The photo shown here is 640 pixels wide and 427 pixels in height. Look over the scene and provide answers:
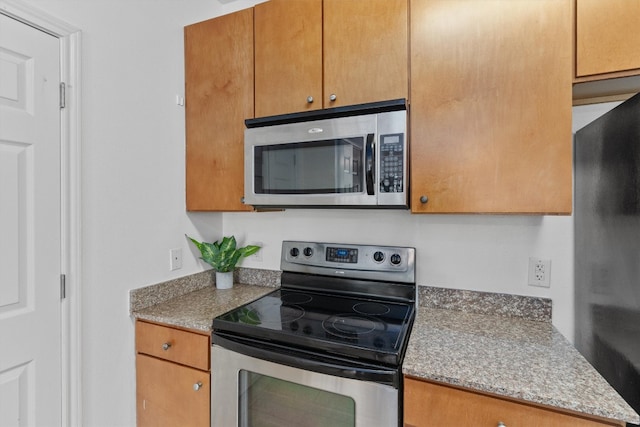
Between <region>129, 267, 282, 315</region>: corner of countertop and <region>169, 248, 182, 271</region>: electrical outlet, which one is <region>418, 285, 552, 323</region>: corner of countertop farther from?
<region>169, 248, 182, 271</region>: electrical outlet

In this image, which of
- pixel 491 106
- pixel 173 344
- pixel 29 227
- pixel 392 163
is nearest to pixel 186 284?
pixel 173 344

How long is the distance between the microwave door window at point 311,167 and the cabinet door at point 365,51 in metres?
0.21

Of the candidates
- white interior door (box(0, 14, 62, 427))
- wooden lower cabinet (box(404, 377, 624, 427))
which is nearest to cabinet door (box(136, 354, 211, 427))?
white interior door (box(0, 14, 62, 427))

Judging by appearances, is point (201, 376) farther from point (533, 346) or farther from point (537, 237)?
point (537, 237)

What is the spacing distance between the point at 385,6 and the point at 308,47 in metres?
0.36

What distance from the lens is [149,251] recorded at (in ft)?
5.19

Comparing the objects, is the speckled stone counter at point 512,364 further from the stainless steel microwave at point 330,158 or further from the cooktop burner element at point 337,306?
the stainless steel microwave at point 330,158

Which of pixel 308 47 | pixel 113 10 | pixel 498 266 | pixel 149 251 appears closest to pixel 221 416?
pixel 149 251

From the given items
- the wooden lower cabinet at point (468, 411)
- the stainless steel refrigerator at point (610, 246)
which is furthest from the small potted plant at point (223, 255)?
the stainless steel refrigerator at point (610, 246)

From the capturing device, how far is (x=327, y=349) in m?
1.11

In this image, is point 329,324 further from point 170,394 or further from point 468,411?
point 170,394

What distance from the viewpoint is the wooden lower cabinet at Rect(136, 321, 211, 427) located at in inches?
52.5

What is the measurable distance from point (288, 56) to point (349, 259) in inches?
40.5

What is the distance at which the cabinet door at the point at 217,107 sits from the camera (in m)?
1.60
